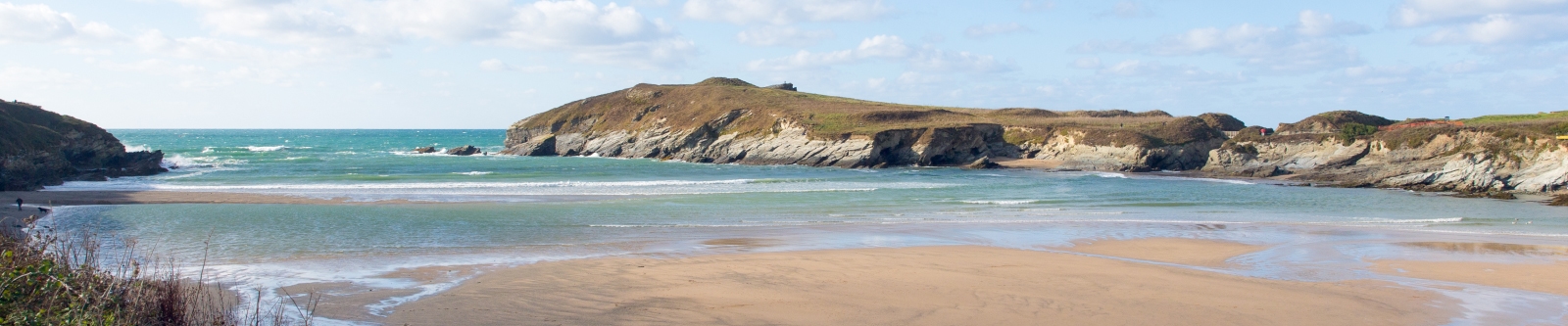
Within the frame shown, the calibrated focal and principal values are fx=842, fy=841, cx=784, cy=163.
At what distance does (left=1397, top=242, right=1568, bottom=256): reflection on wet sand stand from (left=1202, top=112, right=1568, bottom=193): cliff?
16005 millimetres

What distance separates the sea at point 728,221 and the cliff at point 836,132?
12.4 m

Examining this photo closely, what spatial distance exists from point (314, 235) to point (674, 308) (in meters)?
9.77

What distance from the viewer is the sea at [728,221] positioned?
12.9m

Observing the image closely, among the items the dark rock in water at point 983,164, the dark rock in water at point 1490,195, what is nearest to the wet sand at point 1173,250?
the dark rock in water at point 1490,195

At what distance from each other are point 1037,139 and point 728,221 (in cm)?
3709

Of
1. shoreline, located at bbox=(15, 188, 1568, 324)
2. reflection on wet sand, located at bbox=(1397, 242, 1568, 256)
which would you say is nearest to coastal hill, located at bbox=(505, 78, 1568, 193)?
reflection on wet sand, located at bbox=(1397, 242, 1568, 256)

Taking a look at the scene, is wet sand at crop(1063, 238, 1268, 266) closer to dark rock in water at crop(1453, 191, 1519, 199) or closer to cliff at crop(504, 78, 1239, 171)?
dark rock in water at crop(1453, 191, 1519, 199)

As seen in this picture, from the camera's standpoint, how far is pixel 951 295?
10.7m

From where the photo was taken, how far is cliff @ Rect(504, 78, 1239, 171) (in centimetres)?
4856

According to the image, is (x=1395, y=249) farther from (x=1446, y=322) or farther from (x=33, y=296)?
(x=33, y=296)

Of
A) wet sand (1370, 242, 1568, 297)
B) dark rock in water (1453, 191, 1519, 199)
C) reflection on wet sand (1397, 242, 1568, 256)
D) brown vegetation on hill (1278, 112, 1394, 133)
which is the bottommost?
wet sand (1370, 242, 1568, 297)

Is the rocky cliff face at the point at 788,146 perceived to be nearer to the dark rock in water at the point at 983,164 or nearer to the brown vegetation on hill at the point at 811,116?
the brown vegetation on hill at the point at 811,116

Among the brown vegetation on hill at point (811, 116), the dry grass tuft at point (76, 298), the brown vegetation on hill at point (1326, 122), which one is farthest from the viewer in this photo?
the brown vegetation on hill at point (811, 116)

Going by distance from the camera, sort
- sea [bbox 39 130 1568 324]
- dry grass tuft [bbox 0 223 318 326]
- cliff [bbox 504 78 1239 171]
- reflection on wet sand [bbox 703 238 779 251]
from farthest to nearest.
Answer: cliff [bbox 504 78 1239 171], reflection on wet sand [bbox 703 238 779 251], sea [bbox 39 130 1568 324], dry grass tuft [bbox 0 223 318 326]
